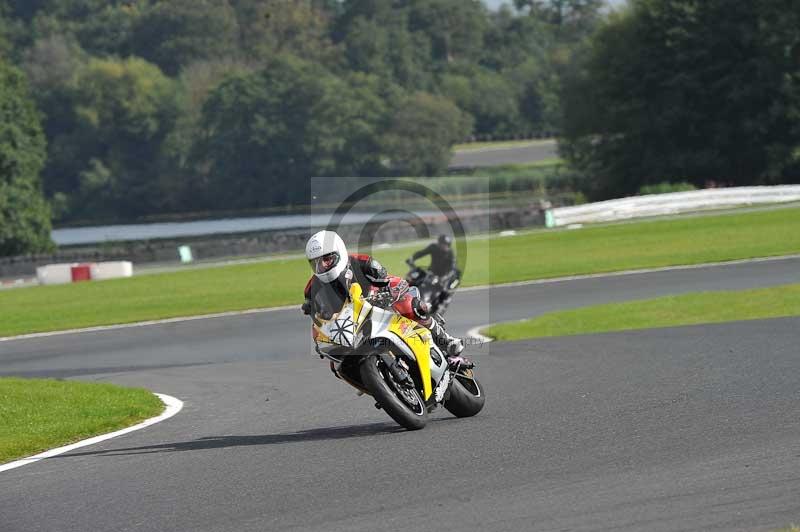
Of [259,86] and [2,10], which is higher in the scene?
[2,10]

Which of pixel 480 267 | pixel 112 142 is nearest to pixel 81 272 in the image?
pixel 480 267

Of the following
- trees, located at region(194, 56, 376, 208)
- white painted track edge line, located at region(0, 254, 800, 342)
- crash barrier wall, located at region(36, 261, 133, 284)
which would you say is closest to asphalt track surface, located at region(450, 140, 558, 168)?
trees, located at region(194, 56, 376, 208)

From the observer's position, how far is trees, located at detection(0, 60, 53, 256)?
2484 inches

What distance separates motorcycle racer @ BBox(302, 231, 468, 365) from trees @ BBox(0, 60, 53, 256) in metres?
54.9

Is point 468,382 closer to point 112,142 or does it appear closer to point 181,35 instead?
point 112,142

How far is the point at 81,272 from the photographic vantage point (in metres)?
41.3

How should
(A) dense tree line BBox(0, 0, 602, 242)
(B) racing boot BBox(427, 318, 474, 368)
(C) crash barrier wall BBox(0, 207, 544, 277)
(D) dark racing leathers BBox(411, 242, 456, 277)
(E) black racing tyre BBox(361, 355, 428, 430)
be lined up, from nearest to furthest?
(E) black racing tyre BBox(361, 355, 428, 430) < (B) racing boot BBox(427, 318, 474, 368) < (D) dark racing leathers BBox(411, 242, 456, 277) < (C) crash barrier wall BBox(0, 207, 544, 277) < (A) dense tree line BBox(0, 0, 602, 242)

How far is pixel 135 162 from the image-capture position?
108125 millimetres

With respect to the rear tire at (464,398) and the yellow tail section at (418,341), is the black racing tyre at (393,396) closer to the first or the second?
the yellow tail section at (418,341)

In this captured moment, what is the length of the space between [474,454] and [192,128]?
4074 inches

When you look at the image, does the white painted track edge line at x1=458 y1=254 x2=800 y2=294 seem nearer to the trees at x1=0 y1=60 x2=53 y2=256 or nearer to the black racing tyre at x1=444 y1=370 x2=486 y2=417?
the black racing tyre at x1=444 y1=370 x2=486 y2=417

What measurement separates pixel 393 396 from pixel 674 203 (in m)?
38.1

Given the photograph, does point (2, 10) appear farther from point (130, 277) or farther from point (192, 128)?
point (130, 277)

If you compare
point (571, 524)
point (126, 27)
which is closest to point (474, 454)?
point (571, 524)
